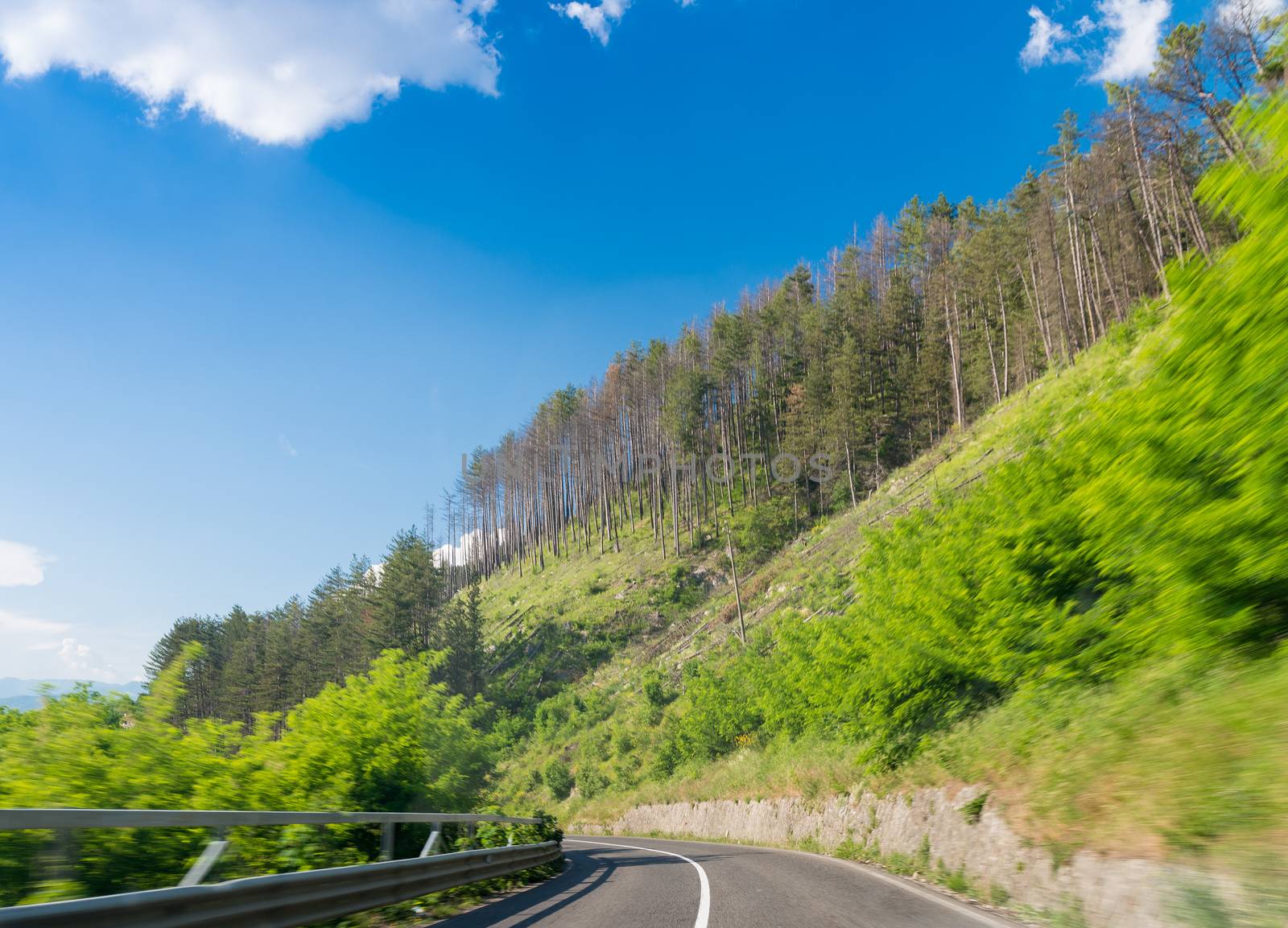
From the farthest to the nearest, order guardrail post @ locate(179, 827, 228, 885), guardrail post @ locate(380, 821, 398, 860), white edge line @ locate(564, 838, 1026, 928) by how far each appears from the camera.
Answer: guardrail post @ locate(380, 821, 398, 860)
white edge line @ locate(564, 838, 1026, 928)
guardrail post @ locate(179, 827, 228, 885)

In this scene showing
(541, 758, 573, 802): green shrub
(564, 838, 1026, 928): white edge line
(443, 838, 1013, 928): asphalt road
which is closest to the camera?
(564, 838, 1026, 928): white edge line

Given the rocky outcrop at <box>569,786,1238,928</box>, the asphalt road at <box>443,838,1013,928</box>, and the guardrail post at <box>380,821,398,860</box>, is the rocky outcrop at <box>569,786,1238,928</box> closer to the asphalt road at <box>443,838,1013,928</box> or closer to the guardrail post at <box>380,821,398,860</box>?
the asphalt road at <box>443,838,1013,928</box>

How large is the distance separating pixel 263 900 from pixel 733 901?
5.63 m

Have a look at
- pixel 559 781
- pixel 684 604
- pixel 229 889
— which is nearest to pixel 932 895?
pixel 229 889

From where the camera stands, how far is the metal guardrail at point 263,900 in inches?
142

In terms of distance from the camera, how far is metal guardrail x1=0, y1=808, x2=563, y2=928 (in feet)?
11.8

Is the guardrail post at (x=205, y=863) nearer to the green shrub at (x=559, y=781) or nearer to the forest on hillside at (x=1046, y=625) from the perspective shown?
the forest on hillside at (x=1046, y=625)

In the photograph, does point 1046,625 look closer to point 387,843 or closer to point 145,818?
point 387,843

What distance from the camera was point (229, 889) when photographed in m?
4.74

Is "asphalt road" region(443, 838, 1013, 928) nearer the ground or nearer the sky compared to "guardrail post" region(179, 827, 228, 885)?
nearer the ground

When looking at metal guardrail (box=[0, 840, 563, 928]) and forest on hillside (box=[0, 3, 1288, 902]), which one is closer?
metal guardrail (box=[0, 840, 563, 928])

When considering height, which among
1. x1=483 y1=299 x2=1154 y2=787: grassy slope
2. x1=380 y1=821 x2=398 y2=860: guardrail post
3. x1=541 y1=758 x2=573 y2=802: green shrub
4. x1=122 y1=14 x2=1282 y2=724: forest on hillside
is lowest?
x1=541 y1=758 x2=573 y2=802: green shrub

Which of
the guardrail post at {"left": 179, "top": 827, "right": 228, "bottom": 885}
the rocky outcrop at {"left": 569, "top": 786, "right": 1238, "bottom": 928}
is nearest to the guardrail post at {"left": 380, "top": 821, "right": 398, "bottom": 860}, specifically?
the guardrail post at {"left": 179, "top": 827, "right": 228, "bottom": 885}

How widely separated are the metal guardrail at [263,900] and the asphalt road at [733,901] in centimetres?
65
